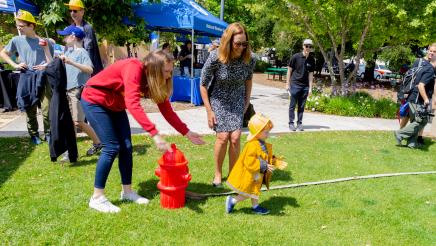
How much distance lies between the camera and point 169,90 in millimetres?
3598

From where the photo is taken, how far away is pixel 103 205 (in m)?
3.77

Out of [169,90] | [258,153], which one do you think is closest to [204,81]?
[169,90]

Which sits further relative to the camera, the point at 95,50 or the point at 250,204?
the point at 95,50

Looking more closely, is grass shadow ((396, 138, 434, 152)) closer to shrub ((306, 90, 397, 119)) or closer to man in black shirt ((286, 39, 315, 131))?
man in black shirt ((286, 39, 315, 131))

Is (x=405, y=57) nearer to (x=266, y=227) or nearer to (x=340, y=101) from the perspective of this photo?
(x=340, y=101)

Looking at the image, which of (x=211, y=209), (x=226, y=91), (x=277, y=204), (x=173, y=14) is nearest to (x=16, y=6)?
(x=173, y=14)

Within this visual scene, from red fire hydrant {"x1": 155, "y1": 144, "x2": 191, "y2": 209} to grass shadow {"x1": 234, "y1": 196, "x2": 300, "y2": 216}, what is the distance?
24.2 inches

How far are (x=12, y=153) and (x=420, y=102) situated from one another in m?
7.02

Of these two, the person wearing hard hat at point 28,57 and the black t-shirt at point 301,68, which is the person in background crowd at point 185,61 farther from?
the person wearing hard hat at point 28,57

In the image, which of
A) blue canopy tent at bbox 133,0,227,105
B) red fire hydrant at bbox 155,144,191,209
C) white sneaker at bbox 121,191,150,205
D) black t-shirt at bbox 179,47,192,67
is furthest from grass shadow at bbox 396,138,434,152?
black t-shirt at bbox 179,47,192,67

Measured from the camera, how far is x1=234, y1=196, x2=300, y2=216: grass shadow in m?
4.02

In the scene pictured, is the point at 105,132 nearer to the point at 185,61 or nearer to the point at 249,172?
the point at 249,172

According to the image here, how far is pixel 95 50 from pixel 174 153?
299 centimetres

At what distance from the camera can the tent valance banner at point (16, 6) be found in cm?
764
